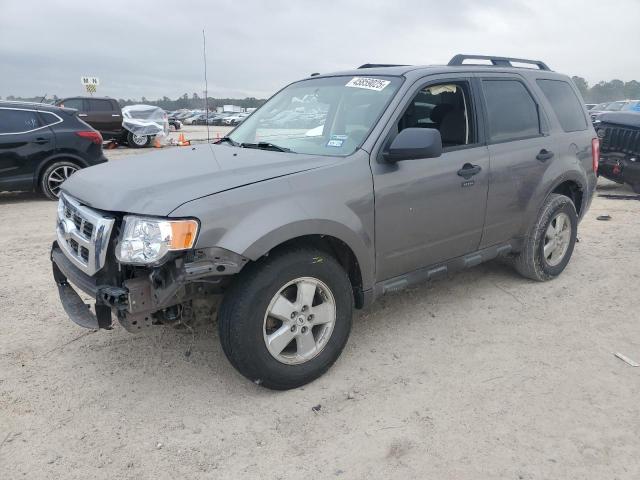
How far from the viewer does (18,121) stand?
8391 mm

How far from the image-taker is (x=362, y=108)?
355cm

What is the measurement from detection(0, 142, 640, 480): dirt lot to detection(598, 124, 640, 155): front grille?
5152mm

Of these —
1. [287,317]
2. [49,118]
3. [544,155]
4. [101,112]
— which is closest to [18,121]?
[49,118]

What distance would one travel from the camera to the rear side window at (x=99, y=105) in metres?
18.0

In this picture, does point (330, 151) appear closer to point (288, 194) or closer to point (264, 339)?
point (288, 194)

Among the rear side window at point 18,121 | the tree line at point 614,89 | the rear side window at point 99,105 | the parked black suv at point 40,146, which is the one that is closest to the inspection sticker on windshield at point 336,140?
the parked black suv at point 40,146

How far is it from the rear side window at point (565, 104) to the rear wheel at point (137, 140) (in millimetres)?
16205

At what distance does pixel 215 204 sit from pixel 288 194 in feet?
1.43

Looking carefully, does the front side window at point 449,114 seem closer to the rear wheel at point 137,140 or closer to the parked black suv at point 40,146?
the parked black suv at point 40,146

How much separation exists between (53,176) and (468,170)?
7.32 m

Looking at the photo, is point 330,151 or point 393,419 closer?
point 393,419

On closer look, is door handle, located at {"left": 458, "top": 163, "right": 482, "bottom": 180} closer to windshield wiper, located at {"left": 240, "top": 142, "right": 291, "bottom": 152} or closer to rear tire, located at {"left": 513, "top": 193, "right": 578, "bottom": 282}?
rear tire, located at {"left": 513, "top": 193, "right": 578, "bottom": 282}

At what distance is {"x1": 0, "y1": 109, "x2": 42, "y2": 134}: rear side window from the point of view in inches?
325

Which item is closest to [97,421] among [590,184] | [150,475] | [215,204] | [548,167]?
[150,475]
